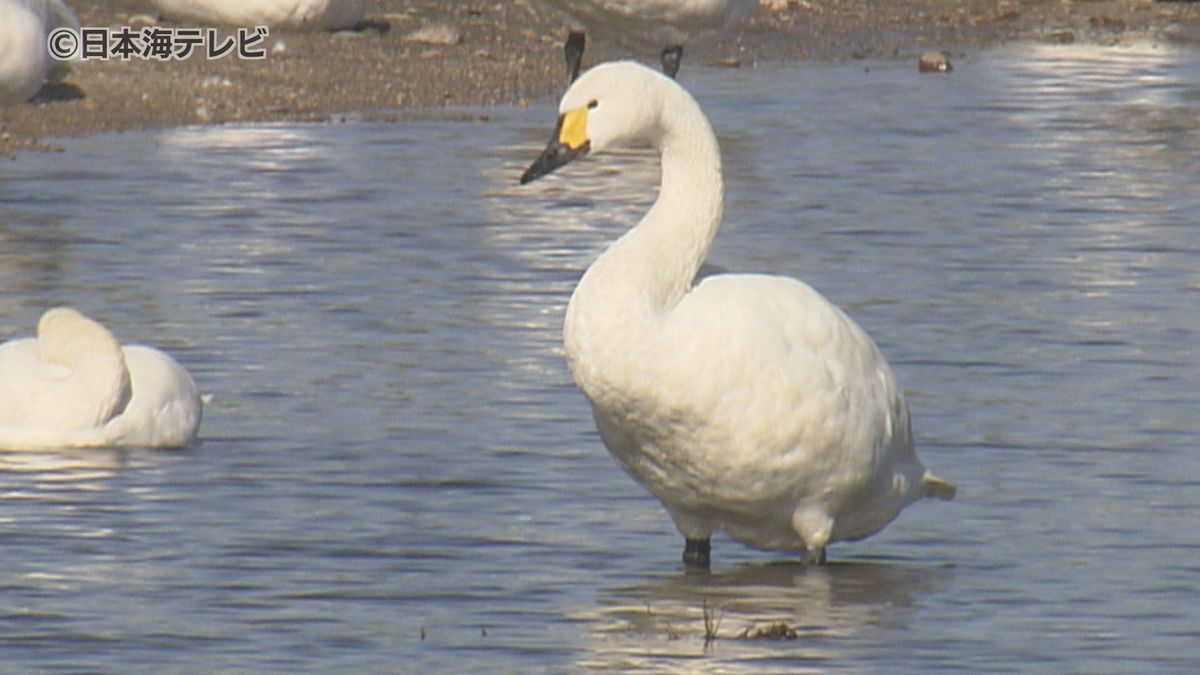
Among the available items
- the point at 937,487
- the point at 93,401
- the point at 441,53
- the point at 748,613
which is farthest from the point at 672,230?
the point at 441,53

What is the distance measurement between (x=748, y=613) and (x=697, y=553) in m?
0.48

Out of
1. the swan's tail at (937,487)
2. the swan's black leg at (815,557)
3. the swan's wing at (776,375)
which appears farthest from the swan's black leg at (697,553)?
the swan's tail at (937,487)

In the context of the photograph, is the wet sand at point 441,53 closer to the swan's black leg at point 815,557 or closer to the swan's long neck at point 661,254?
the swan's long neck at point 661,254

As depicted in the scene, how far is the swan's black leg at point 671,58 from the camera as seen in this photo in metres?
18.6

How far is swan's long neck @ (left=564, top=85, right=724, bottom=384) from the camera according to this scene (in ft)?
26.2

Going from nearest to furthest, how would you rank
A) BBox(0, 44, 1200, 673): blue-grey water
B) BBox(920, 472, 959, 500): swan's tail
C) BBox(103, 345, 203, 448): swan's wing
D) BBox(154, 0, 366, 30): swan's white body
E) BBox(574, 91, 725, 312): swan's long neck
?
1. BBox(0, 44, 1200, 673): blue-grey water
2. BBox(574, 91, 725, 312): swan's long neck
3. BBox(920, 472, 959, 500): swan's tail
4. BBox(103, 345, 203, 448): swan's wing
5. BBox(154, 0, 366, 30): swan's white body

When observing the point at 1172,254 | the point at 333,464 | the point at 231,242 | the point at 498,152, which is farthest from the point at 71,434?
the point at 498,152

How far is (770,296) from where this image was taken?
831 centimetres

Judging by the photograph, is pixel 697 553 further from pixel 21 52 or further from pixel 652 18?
pixel 652 18

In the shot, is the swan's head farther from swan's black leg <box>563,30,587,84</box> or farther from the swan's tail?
swan's black leg <box>563,30,587,84</box>

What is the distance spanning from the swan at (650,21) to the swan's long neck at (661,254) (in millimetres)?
9609

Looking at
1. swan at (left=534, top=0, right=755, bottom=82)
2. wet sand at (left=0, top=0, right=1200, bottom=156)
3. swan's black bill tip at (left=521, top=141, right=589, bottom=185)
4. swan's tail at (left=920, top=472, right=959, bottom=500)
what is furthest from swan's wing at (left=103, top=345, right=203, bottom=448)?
swan at (left=534, top=0, right=755, bottom=82)

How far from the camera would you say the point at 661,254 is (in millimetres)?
8219

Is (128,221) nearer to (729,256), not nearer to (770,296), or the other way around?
(729,256)
